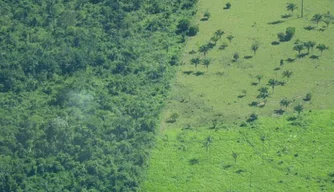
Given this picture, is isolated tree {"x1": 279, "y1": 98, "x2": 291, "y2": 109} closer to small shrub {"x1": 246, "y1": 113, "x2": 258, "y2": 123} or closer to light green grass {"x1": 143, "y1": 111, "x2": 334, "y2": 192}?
light green grass {"x1": 143, "y1": 111, "x2": 334, "y2": 192}

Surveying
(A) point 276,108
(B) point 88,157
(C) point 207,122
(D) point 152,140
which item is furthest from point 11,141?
(A) point 276,108

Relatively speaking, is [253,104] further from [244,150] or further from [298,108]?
[244,150]

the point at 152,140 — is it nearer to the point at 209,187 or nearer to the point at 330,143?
the point at 209,187

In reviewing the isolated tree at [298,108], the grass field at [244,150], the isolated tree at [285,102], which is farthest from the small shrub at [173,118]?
the isolated tree at [298,108]

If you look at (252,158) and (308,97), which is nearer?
(252,158)

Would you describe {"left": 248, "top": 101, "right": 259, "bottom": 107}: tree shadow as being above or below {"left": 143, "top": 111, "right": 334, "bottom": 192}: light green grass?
above

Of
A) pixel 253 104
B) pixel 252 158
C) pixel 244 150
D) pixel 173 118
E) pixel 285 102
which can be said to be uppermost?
pixel 285 102

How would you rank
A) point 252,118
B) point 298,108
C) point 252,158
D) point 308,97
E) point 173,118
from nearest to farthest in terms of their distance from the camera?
point 252,158, point 252,118, point 298,108, point 173,118, point 308,97

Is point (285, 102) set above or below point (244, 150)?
above

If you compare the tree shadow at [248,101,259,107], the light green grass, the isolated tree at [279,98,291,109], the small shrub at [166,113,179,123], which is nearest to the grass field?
the light green grass

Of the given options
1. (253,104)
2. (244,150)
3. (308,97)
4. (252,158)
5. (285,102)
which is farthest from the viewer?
(308,97)

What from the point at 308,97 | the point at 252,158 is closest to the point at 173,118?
the point at 252,158
